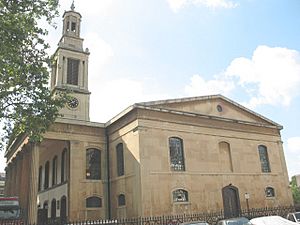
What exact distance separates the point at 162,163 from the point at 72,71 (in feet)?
55.9

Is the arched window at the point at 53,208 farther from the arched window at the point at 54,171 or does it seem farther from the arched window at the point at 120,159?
the arched window at the point at 120,159

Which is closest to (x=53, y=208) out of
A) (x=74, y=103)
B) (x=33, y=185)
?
(x=33, y=185)

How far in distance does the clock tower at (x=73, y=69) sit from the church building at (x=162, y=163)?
4.48m

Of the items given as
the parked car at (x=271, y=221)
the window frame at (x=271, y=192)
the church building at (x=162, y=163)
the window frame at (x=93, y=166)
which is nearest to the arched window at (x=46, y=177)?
Result: the church building at (x=162, y=163)

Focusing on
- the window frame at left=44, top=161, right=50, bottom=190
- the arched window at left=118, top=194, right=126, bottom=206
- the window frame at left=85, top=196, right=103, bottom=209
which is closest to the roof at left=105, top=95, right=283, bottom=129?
the arched window at left=118, top=194, right=126, bottom=206

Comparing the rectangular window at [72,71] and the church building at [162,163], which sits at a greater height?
the rectangular window at [72,71]

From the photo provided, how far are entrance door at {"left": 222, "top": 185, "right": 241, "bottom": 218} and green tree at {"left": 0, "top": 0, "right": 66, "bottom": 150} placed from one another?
15700 millimetres

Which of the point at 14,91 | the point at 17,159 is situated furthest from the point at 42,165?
the point at 14,91

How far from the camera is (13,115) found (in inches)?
648

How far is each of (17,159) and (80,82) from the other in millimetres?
10524

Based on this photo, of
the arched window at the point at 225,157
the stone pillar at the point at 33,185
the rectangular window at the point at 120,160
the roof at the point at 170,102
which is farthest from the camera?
the arched window at the point at 225,157

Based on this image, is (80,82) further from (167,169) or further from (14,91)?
(14,91)

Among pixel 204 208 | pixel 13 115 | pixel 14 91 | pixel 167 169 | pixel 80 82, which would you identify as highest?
pixel 80 82

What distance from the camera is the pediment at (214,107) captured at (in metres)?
25.1
